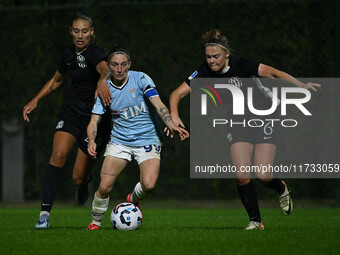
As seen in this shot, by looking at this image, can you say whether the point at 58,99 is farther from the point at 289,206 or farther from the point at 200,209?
the point at 289,206

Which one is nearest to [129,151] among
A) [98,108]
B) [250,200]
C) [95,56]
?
[98,108]

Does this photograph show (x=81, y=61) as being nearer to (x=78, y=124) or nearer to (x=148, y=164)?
(x=78, y=124)

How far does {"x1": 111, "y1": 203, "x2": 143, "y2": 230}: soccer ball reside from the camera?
6.73m

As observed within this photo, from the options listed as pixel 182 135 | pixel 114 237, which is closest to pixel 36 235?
pixel 114 237

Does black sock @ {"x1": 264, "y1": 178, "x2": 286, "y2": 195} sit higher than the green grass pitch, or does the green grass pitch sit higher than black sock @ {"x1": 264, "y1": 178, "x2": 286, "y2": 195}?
black sock @ {"x1": 264, "y1": 178, "x2": 286, "y2": 195}

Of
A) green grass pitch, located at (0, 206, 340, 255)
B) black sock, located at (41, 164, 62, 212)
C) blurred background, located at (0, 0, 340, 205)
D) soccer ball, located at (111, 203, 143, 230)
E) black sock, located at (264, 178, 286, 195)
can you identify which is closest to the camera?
green grass pitch, located at (0, 206, 340, 255)

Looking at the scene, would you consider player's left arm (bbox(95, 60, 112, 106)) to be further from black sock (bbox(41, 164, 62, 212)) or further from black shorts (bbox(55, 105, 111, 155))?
black sock (bbox(41, 164, 62, 212))

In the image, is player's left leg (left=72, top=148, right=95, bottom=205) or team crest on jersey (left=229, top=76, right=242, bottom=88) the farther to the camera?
player's left leg (left=72, top=148, right=95, bottom=205)

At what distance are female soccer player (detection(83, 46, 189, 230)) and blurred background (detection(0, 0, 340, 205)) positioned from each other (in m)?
4.16

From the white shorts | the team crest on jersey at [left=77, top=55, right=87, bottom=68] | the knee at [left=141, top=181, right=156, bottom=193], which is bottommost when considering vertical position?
the knee at [left=141, top=181, right=156, bottom=193]

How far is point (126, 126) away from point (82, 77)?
798mm

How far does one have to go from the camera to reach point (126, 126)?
22.8 feet

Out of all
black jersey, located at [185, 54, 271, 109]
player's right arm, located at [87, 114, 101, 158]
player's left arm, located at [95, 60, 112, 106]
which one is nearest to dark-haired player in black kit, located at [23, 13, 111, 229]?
player's left arm, located at [95, 60, 112, 106]

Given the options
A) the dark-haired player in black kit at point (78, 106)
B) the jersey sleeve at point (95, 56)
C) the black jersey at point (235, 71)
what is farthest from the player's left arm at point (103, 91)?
the black jersey at point (235, 71)
